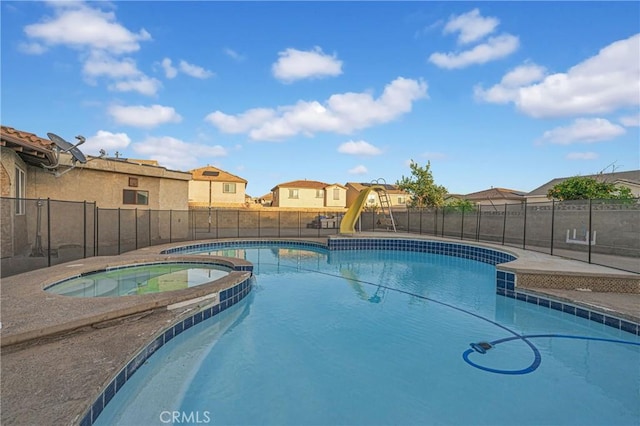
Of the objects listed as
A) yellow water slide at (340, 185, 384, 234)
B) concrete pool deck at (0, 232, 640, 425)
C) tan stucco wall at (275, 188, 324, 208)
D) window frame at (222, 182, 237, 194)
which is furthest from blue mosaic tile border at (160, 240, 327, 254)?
tan stucco wall at (275, 188, 324, 208)

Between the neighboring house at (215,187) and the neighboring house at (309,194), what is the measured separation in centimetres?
498

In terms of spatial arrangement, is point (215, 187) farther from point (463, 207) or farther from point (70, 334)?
point (70, 334)

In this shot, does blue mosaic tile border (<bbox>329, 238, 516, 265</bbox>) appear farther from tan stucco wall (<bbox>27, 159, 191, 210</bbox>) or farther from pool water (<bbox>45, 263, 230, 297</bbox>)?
tan stucco wall (<bbox>27, 159, 191, 210</bbox>)

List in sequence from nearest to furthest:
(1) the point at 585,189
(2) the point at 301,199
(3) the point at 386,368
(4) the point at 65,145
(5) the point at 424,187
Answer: (3) the point at 386,368, (4) the point at 65,145, (1) the point at 585,189, (5) the point at 424,187, (2) the point at 301,199

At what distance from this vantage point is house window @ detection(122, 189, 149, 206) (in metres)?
12.6

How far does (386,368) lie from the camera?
366 centimetres

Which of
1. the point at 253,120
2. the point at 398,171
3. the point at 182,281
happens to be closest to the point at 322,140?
the point at 253,120

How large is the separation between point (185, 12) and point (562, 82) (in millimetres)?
12958

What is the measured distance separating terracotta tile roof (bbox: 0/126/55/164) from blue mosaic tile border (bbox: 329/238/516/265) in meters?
9.50

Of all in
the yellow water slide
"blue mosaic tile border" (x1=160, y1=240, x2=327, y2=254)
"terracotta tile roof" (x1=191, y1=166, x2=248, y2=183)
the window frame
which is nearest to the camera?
"blue mosaic tile border" (x1=160, y1=240, x2=327, y2=254)

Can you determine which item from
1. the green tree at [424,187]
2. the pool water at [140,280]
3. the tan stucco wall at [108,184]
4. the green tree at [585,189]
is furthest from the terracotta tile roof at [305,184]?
the pool water at [140,280]

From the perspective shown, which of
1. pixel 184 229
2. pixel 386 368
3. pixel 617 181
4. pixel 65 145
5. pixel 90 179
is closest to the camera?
pixel 386 368

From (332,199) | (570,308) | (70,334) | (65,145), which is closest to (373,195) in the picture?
(332,199)

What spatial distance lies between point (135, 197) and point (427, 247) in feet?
39.3
